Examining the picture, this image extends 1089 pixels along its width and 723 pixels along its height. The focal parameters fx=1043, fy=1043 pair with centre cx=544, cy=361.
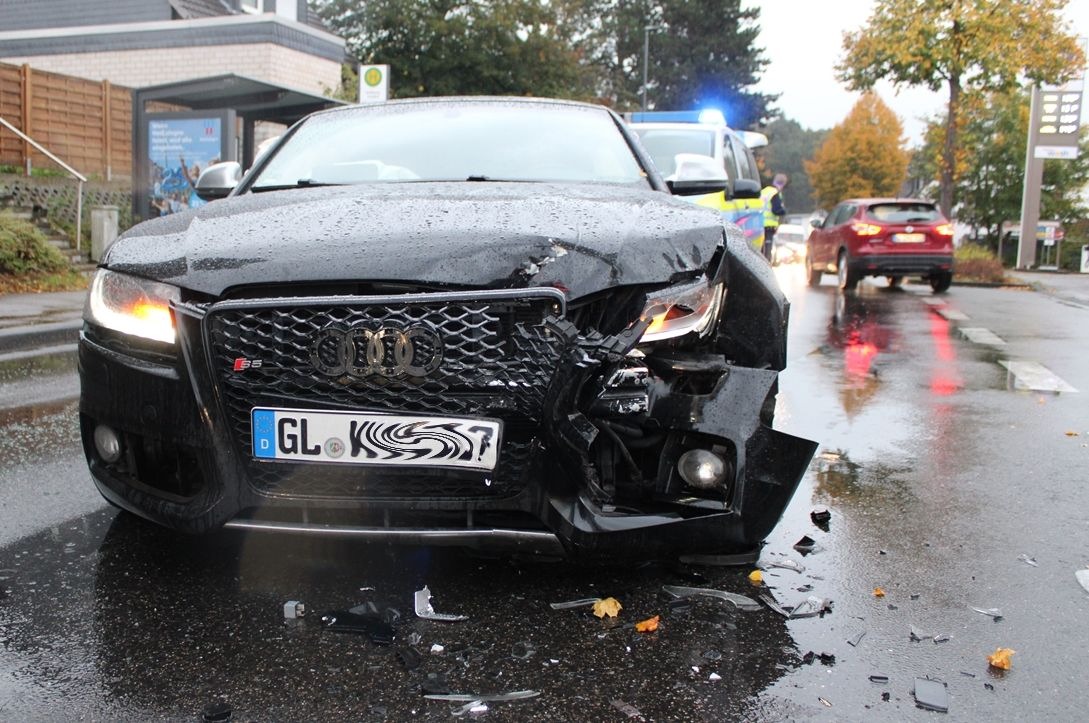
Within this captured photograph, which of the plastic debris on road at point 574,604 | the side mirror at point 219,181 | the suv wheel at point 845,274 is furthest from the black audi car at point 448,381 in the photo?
the suv wheel at point 845,274

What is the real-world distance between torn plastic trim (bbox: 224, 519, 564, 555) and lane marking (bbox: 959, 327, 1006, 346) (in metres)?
8.20

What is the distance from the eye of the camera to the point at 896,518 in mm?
3891

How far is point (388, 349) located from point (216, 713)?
0.92 metres

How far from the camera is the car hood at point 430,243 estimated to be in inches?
106

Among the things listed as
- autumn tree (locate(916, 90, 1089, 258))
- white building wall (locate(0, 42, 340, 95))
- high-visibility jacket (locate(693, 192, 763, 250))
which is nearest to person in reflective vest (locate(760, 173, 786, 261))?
high-visibility jacket (locate(693, 192, 763, 250))

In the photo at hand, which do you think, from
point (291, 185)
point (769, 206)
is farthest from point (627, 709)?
point (769, 206)

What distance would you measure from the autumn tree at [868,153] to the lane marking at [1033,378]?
57648 mm

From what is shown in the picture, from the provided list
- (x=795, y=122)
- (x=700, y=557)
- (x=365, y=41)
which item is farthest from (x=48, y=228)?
(x=795, y=122)

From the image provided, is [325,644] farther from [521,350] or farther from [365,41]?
[365,41]

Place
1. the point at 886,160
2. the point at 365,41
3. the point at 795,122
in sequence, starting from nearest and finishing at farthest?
the point at 365,41, the point at 886,160, the point at 795,122

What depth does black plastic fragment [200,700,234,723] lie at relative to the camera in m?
2.24

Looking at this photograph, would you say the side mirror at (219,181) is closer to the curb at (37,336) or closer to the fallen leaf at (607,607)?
the fallen leaf at (607,607)

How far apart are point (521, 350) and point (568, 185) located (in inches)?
51.1

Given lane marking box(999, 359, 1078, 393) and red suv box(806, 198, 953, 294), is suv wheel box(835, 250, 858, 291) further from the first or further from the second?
lane marking box(999, 359, 1078, 393)
